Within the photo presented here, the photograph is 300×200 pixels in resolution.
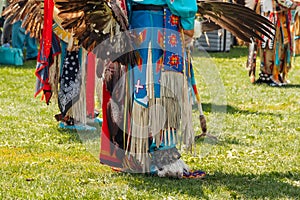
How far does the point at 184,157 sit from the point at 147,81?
0.98 metres

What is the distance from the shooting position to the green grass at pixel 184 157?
4.03 meters

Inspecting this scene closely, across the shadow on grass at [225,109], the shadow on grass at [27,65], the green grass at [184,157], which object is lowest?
the shadow on grass at [27,65]

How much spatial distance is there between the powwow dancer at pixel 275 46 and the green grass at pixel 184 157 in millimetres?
1192

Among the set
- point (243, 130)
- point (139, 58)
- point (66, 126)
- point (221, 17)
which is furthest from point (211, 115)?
point (139, 58)

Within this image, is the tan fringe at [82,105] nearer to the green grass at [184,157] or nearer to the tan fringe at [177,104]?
the green grass at [184,157]

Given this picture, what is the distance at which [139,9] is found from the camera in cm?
428

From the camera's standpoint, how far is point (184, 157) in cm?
505

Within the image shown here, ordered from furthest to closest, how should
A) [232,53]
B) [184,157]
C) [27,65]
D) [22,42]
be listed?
[232,53] → [22,42] → [27,65] → [184,157]

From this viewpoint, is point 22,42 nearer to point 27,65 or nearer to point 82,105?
point 27,65

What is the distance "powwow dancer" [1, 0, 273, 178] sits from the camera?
4.17 metres

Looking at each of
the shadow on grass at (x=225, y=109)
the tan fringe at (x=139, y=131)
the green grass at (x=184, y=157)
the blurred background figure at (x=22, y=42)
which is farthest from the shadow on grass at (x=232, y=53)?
the tan fringe at (x=139, y=131)

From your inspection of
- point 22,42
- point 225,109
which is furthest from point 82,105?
point 22,42

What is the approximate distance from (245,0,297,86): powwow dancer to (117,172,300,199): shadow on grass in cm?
501

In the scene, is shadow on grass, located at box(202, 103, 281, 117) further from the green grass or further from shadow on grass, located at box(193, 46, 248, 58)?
shadow on grass, located at box(193, 46, 248, 58)
